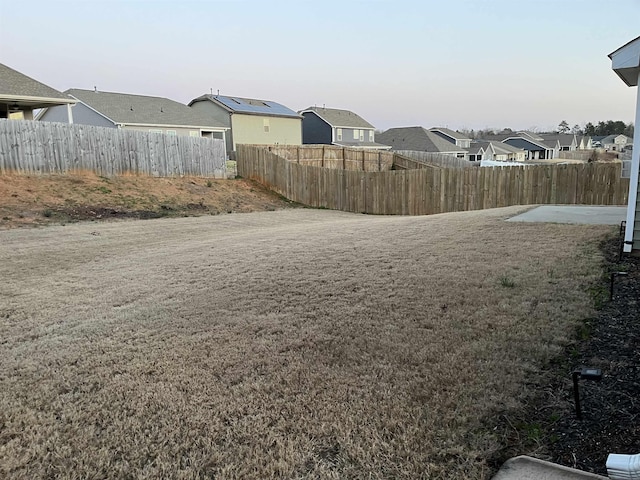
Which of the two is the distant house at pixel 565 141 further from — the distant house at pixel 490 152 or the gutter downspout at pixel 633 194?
the gutter downspout at pixel 633 194

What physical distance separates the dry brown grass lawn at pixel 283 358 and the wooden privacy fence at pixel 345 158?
17.0 meters

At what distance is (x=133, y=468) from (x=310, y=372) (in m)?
1.20

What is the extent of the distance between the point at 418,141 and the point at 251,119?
1874cm

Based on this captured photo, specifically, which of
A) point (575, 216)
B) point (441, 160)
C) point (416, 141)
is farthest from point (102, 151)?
point (416, 141)

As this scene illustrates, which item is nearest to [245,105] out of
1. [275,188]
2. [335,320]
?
[275,188]

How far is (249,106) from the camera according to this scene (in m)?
33.1

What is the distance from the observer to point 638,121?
213 inches

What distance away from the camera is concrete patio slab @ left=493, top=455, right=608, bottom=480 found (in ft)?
6.26

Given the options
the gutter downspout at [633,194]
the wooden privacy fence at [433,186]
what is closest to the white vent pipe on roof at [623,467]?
the gutter downspout at [633,194]

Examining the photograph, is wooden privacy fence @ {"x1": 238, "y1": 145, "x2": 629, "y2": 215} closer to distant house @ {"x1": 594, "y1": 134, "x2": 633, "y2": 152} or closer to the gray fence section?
the gray fence section

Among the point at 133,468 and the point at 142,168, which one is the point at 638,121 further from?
the point at 142,168

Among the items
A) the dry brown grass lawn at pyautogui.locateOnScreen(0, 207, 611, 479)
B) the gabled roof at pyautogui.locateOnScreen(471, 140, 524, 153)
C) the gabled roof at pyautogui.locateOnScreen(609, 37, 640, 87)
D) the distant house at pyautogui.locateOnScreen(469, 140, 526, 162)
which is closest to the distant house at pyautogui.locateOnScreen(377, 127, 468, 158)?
the distant house at pyautogui.locateOnScreen(469, 140, 526, 162)

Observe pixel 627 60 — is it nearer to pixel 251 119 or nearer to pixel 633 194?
pixel 633 194

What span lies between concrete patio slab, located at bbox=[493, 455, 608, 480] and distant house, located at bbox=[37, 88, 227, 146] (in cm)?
2573
